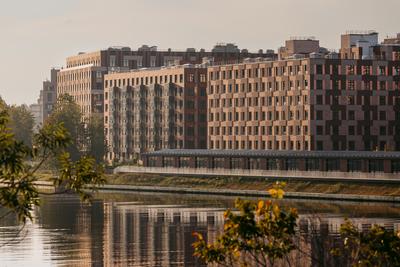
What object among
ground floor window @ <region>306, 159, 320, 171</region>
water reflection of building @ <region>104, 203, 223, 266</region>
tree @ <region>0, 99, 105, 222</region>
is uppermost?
tree @ <region>0, 99, 105, 222</region>

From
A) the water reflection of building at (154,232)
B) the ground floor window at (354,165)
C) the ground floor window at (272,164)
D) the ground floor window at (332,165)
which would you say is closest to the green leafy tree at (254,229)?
the water reflection of building at (154,232)

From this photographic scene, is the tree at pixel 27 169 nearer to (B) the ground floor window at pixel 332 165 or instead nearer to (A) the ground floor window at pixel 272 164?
(B) the ground floor window at pixel 332 165

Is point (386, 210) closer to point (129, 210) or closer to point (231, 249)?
point (129, 210)

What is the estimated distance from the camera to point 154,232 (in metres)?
123

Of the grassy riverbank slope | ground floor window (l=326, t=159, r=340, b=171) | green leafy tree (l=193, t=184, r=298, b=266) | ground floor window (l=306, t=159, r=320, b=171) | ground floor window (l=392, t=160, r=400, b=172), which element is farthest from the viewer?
ground floor window (l=306, t=159, r=320, b=171)

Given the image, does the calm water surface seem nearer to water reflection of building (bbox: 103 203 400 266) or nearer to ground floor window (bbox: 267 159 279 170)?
water reflection of building (bbox: 103 203 400 266)

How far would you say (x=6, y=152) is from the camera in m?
38.7

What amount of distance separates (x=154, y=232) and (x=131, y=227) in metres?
7.61

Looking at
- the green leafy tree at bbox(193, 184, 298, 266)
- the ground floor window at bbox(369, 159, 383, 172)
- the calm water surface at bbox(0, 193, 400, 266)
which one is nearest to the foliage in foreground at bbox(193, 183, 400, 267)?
the green leafy tree at bbox(193, 184, 298, 266)

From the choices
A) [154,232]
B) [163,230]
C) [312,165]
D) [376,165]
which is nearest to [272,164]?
[312,165]

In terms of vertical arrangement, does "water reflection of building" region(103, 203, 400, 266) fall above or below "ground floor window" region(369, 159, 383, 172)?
below

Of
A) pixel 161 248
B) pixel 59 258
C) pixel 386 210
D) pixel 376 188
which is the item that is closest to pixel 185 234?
pixel 161 248

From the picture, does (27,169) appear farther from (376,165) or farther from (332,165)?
(332,165)

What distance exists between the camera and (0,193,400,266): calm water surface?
10019 centimetres
